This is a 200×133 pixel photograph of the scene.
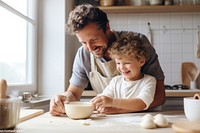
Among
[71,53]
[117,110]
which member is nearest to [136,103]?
[117,110]

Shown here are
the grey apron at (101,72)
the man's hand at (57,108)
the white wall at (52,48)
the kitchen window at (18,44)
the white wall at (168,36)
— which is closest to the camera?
the man's hand at (57,108)

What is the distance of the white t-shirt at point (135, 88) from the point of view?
106 cm

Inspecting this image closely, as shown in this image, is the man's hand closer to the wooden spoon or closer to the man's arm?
the wooden spoon

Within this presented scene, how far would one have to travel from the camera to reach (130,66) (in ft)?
3.67

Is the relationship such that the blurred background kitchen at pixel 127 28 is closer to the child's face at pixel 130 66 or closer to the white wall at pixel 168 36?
the white wall at pixel 168 36

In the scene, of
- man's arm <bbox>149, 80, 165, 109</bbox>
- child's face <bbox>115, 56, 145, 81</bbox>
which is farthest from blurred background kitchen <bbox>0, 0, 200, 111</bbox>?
child's face <bbox>115, 56, 145, 81</bbox>

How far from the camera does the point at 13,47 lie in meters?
1.71

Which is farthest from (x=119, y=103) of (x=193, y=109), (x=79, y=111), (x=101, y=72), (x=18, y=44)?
(x=18, y=44)

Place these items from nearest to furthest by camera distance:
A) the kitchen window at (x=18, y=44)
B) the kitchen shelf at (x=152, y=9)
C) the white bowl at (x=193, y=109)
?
the white bowl at (x=193, y=109) → the kitchen window at (x=18, y=44) → the kitchen shelf at (x=152, y=9)

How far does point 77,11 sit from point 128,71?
34 centimetres

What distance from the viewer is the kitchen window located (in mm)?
1575

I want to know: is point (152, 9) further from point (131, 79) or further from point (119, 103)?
point (119, 103)

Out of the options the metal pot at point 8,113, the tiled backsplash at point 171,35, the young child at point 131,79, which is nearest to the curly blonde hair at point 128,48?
the young child at point 131,79

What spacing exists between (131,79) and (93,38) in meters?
0.25
